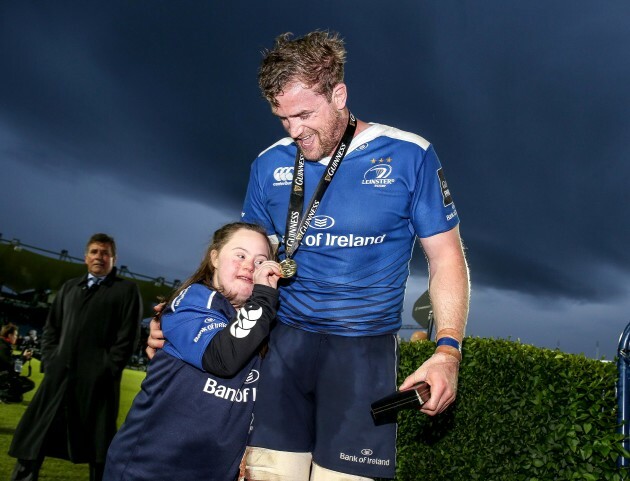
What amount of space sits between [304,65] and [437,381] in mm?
1668

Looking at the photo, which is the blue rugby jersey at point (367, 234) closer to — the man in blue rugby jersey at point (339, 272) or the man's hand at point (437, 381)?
the man in blue rugby jersey at point (339, 272)

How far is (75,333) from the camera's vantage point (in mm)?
6547

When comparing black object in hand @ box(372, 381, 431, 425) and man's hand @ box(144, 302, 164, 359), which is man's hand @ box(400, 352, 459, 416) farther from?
man's hand @ box(144, 302, 164, 359)

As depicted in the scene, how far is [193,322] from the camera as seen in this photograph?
265 centimetres

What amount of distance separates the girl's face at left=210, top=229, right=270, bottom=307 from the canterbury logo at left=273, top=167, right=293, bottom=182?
13.9 inches

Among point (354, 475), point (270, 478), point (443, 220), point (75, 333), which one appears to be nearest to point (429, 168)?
point (443, 220)

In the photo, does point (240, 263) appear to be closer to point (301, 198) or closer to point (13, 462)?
point (301, 198)

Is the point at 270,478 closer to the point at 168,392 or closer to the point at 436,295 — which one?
the point at 168,392

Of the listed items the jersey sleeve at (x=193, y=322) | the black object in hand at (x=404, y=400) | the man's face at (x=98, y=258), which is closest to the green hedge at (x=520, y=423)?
the black object in hand at (x=404, y=400)

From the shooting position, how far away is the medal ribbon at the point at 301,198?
282 centimetres

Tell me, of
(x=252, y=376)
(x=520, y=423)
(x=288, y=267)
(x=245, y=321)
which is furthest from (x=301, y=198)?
(x=520, y=423)

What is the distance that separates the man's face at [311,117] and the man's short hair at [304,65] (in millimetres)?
36

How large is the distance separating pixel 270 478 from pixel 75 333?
4805 mm

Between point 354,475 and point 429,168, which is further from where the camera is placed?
point 429,168
